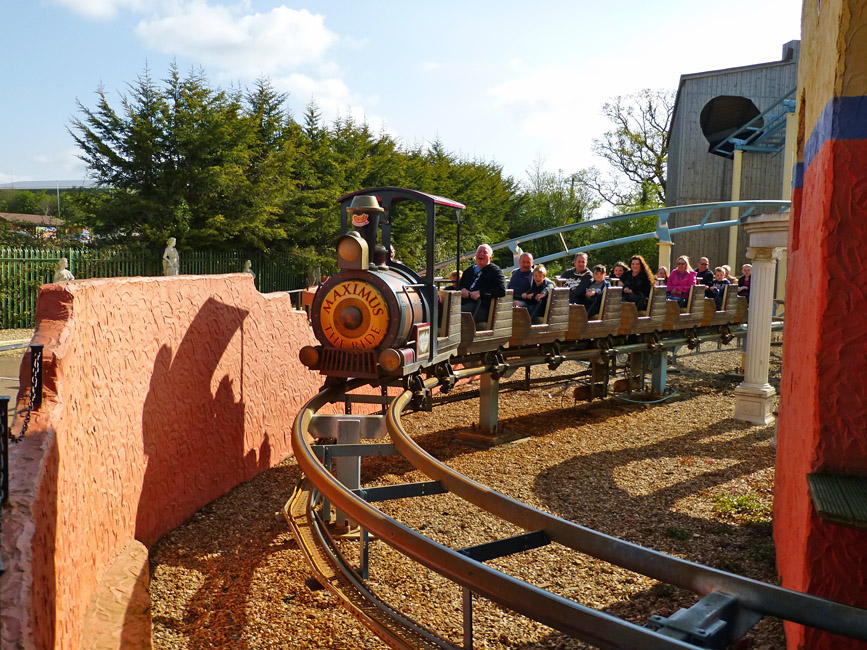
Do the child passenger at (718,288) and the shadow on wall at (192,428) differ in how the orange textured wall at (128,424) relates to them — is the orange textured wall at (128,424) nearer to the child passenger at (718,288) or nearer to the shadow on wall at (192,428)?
the shadow on wall at (192,428)

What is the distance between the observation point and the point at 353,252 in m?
5.89

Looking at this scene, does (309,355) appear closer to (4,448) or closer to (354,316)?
(354,316)

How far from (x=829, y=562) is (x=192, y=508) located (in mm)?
4140

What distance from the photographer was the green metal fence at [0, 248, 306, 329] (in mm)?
15773

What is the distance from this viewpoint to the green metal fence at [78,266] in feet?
51.8

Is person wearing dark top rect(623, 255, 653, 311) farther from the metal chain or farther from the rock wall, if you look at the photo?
the metal chain

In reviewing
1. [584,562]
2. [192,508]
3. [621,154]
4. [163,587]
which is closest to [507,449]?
[584,562]

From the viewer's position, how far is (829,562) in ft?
9.03

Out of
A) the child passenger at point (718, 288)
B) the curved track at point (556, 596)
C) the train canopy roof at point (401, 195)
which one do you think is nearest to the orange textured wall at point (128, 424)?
the curved track at point (556, 596)

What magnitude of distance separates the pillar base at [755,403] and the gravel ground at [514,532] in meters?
0.20

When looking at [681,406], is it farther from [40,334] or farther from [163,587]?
[40,334]

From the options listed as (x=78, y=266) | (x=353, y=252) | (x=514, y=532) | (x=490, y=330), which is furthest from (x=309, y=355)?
(x=78, y=266)

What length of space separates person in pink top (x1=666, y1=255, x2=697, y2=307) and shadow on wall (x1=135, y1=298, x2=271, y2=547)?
884cm

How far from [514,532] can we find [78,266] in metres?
14.9
